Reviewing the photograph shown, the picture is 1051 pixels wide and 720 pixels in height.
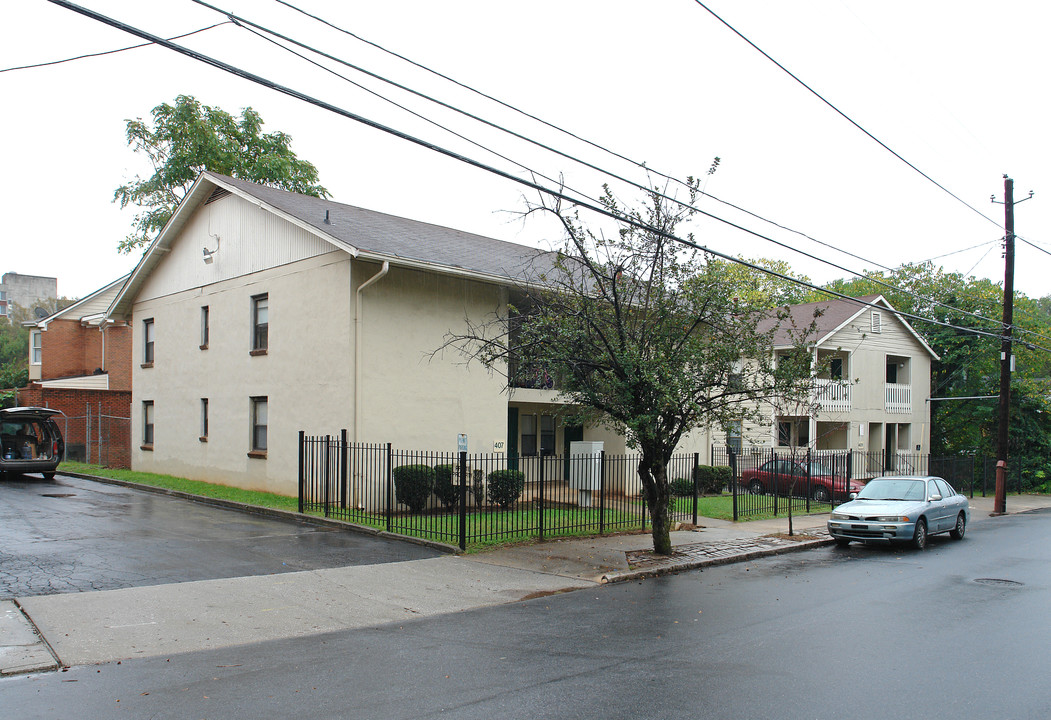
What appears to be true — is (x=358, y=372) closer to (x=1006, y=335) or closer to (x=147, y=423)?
(x=147, y=423)

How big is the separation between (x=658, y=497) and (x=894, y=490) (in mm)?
6439

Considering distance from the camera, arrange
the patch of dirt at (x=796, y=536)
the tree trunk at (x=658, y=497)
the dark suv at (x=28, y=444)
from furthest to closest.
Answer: the dark suv at (x=28, y=444) < the patch of dirt at (x=796, y=536) < the tree trunk at (x=658, y=497)

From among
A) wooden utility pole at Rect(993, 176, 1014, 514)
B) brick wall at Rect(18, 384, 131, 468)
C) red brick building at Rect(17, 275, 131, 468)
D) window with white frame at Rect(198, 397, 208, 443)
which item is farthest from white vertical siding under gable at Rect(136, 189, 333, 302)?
wooden utility pole at Rect(993, 176, 1014, 514)

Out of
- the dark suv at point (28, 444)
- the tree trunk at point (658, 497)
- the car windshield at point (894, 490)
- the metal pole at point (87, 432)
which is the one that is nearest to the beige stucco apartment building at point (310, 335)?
the dark suv at point (28, 444)

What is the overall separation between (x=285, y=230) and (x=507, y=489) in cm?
853

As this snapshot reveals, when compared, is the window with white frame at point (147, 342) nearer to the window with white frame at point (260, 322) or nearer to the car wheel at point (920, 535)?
the window with white frame at point (260, 322)

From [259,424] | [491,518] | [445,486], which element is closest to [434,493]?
[445,486]

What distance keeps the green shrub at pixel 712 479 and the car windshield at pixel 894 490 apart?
6.77 meters

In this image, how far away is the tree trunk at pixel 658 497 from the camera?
42.5 ft

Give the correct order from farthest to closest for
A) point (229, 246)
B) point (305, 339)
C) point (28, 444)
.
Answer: point (28, 444) < point (229, 246) < point (305, 339)

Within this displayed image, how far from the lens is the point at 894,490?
16375mm

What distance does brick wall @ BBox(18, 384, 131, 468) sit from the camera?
2800 centimetres

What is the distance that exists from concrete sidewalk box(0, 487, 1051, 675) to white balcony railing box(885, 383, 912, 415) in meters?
24.3

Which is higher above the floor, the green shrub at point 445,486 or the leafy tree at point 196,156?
the leafy tree at point 196,156
